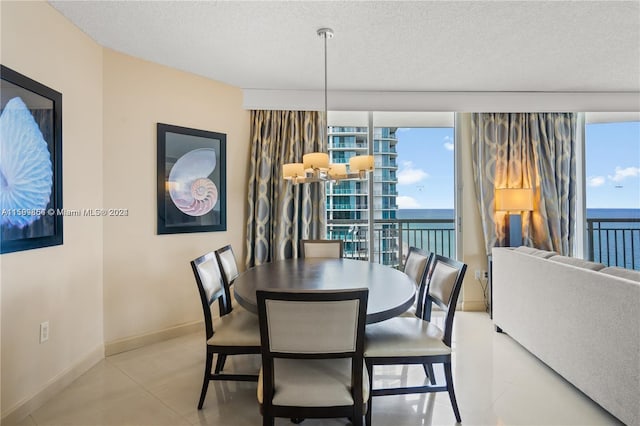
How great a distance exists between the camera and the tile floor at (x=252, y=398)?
1825mm

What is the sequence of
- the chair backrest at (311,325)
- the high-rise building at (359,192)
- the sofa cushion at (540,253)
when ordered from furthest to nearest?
1. the high-rise building at (359,192)
2. the sofa cushion at (540,253)
3. the chair backrest at (311,325)

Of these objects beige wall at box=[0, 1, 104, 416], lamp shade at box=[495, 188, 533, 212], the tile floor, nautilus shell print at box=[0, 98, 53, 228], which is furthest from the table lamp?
nautilus shell print at box=[0, 98, 53, 228]

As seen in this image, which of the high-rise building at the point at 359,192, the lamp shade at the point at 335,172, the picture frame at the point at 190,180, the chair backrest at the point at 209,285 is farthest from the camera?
the high-rise building at the point at 359,192

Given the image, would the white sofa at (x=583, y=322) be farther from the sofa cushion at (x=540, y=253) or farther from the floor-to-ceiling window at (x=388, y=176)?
the floor-to-ceiling window at (x=388, y=176)

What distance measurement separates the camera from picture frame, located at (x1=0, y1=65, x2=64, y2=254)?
5.80 feet

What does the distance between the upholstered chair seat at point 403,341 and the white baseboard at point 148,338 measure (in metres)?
2.02

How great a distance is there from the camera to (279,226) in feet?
11.6

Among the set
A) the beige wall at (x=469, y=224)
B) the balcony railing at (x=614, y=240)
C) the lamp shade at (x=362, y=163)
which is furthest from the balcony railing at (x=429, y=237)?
the lamp shade at (x=362, y=163)

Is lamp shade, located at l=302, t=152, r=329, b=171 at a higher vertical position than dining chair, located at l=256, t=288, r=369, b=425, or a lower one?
higher

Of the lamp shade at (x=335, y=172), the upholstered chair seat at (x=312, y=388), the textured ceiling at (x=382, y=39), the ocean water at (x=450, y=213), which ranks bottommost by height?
the upholstered chair seat at (x=312, y=388)

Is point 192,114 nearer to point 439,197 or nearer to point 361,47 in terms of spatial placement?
point 361,47

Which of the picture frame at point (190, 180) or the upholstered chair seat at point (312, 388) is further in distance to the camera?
the picture frame at point (190, 180)

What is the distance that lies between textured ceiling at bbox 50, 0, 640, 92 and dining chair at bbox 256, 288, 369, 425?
6.25 feet

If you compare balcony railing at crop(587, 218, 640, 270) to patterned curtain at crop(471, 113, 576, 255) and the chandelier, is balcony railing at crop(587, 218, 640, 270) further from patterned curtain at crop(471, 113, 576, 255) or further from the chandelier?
the chandelier
